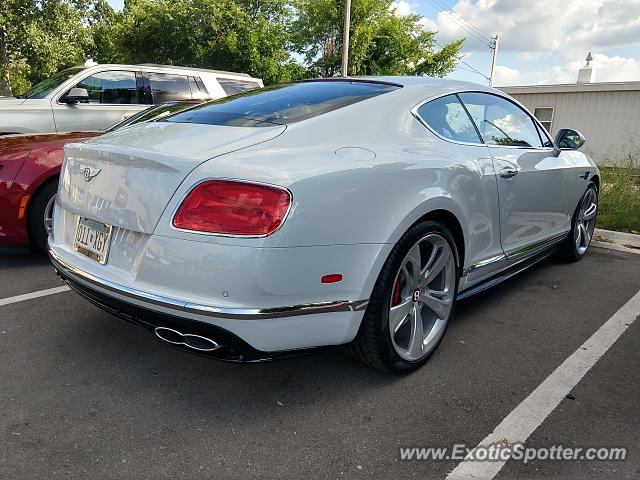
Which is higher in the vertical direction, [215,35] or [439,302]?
[215,35]

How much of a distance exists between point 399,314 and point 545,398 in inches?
31.4

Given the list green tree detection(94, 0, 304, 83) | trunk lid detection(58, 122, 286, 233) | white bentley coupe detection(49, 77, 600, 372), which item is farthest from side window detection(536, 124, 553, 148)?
green tree detection(94, 0, 304, 83)

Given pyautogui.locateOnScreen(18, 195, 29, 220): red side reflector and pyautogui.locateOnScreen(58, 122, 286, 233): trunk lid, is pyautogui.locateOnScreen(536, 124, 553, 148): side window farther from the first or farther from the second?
pyautogui.locateOnScreen(18, 195, 29, 220): red side reflector

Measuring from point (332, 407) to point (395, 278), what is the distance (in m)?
0.65

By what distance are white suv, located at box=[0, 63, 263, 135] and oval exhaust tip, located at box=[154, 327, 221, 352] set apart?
5310mm

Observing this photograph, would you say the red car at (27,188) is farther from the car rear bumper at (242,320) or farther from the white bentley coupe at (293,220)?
the car rear bumper at (242,320)

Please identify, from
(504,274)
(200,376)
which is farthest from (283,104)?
(504,274)

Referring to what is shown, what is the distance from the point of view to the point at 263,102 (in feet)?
9.15

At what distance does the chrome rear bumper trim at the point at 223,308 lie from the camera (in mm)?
1845

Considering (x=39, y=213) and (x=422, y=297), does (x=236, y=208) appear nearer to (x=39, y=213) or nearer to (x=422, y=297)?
(x=422, y=297)

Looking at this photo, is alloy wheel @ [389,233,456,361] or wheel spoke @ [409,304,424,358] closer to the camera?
alloy wheel @ [389,233,456,361]

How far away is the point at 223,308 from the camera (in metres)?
1.84

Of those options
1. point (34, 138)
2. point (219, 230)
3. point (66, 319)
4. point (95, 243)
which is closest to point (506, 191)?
point (219, 230)

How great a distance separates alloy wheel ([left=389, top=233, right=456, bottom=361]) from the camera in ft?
7.93
